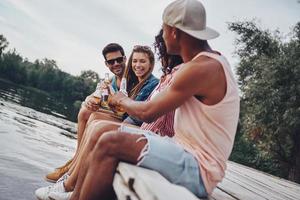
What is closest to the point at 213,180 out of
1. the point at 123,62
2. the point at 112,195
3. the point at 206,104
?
the point at 206,104

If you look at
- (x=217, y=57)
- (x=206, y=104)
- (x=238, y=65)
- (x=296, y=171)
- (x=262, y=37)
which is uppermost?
(x=262, y=37)

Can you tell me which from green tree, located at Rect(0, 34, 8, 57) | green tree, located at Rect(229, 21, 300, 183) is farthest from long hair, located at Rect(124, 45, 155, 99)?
green tree, located at Rect(0, 34, 8, 57)

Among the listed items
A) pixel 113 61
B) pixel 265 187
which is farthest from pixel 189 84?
pixel 265 187

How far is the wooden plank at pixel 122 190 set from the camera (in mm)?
1722

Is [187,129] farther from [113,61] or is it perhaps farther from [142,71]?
[113,61]

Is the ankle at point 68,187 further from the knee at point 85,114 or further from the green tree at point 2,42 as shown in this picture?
the green tree at point 2,42

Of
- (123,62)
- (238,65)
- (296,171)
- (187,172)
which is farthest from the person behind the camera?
(238,65)

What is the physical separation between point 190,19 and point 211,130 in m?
0.70

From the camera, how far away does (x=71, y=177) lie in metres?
2.97

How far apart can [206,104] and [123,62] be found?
8.90 feet

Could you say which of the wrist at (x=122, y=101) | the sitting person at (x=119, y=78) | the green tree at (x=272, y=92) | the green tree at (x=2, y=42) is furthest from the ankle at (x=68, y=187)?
the green tree at (x=2, y=42)

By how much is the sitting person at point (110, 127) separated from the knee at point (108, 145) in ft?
1.49

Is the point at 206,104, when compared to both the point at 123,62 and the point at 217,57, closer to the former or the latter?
the point at 217,57

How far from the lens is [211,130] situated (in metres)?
2.33
